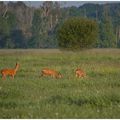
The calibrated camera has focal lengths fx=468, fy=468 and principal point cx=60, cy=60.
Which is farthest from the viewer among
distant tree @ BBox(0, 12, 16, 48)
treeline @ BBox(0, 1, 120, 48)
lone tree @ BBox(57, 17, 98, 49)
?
treeline @ BBox(0, 1, 120, 48)

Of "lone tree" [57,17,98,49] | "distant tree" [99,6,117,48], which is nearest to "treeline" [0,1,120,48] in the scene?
"distant tree" [99,6,117,48]

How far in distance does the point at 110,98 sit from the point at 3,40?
179ft

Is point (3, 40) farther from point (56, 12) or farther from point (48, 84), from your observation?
point (48, 84)

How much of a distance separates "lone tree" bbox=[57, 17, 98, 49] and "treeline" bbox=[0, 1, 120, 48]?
1548cm

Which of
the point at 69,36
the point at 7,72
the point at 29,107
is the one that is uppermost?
the point at 29,107

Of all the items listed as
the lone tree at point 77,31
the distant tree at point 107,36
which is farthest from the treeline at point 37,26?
the lone tree at point 77,31

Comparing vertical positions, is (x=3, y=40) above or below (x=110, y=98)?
below

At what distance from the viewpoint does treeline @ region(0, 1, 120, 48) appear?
206 feet

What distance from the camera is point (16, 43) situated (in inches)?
2532

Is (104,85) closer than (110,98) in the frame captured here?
No

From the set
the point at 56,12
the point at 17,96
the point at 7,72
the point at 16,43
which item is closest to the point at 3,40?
the point at 16,43

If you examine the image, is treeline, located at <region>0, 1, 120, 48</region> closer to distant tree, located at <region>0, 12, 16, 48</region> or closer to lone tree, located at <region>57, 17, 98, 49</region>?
distant tree, located at <region>0, 12, 16, 48</region>

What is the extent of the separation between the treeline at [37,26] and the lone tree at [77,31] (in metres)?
15.5

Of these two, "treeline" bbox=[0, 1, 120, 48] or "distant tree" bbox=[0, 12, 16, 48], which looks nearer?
"distant tree" bbox=[0, 12, 16, 48]
